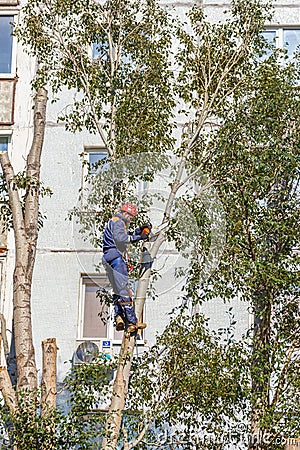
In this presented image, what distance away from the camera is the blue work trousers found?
14695mm

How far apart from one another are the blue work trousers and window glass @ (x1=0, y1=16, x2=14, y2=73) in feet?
29.5

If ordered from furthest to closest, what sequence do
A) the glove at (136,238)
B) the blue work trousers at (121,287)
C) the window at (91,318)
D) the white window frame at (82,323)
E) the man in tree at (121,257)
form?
the window at (91,318) < the white window frame at (82,323) < the glove at (136,238) < the blue work trousers at (121,287) < the man in tree at (121,257)

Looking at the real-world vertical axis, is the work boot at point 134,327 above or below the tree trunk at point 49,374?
above

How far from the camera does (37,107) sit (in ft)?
63.1

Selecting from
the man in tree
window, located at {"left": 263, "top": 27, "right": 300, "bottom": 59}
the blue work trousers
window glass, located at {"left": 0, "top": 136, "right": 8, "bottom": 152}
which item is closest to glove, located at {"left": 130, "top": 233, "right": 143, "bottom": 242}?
the man in tree

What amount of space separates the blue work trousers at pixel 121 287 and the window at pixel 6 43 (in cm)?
898

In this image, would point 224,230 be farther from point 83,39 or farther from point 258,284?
point 83,39

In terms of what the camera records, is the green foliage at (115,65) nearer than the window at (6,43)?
Yes

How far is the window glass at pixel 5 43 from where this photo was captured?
22.8 meters

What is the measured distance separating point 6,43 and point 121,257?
9.60 meters

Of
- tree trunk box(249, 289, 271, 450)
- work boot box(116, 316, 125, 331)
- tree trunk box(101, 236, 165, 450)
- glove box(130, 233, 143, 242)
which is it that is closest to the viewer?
glove box(130, 233, 143, 242)

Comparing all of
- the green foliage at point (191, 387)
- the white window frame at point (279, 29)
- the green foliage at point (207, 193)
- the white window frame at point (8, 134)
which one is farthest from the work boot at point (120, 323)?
the white window frame at point (279, 29)

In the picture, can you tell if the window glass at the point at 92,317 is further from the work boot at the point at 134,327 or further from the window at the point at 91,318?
the work boot at the point at 134,327

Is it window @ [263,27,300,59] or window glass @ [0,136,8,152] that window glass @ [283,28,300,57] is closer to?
window @ [263,27,300,59]
